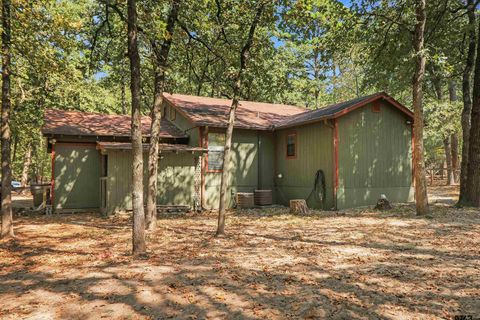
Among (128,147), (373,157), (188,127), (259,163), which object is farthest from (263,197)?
(128,147)

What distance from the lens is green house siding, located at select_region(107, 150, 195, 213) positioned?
13.0 metres

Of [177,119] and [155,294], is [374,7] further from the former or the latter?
[155,294]

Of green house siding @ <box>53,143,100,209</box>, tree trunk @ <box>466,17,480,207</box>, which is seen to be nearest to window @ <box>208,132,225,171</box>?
green house siding @ <box>53,143,100,209</box>

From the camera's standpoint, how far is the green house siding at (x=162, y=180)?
13023 millimetres

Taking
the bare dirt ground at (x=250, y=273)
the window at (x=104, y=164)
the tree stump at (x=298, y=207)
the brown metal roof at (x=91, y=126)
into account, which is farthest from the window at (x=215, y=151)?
the bare dirt ground at (x=250, y=273)

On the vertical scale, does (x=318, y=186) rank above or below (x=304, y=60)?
below

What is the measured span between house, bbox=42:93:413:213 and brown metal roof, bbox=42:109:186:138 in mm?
40

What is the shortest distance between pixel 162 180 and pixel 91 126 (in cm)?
422

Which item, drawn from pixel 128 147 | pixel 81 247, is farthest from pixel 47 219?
pixel 81 247

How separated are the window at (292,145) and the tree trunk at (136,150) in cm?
992

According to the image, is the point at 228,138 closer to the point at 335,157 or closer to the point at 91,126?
the point at 335,157

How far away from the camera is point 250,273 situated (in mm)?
5645

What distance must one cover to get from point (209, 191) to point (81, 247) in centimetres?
775

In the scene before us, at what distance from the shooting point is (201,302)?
14.4 feet
